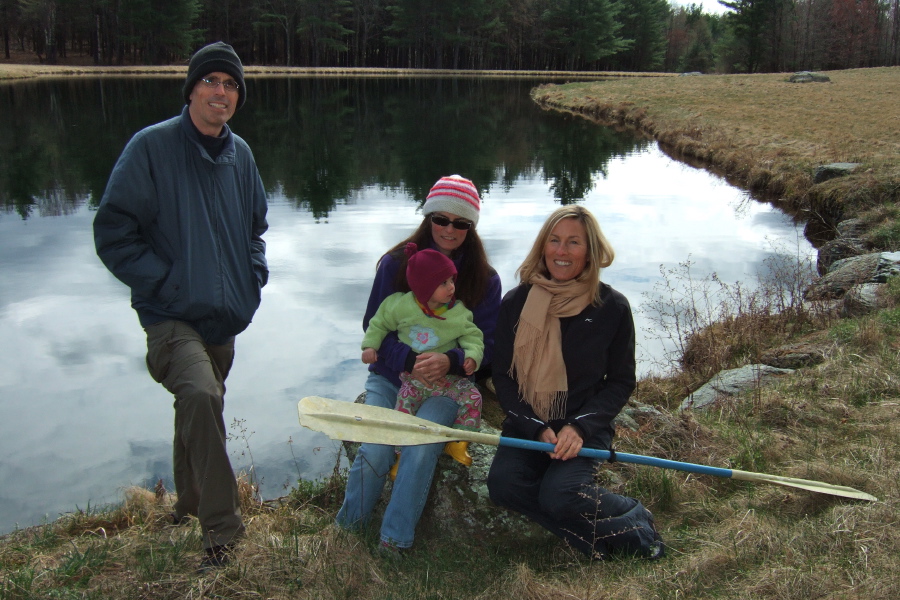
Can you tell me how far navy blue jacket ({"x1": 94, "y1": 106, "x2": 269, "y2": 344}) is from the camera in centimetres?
306

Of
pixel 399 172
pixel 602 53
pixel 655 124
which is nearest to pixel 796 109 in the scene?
pixel 655 124

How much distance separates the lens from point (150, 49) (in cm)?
5912

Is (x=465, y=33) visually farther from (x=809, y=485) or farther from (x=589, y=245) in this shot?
(x=809, y=485)

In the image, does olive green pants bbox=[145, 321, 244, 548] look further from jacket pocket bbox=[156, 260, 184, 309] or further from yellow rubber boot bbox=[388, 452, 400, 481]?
yellow rubber boot bbox=[388, 452, 400, 481]

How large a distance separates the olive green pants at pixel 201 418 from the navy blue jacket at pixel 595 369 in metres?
1.27

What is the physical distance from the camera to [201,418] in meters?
2.91

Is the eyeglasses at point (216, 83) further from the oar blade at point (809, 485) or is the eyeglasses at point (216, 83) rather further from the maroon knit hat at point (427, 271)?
the oar blade at point (809, 485)

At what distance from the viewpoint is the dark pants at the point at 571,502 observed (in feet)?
9.73

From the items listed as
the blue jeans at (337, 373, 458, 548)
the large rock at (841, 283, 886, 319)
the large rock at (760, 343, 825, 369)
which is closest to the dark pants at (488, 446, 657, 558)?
the blue jeans at (337, 373, 458, 548)

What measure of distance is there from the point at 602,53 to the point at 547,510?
74897 mm

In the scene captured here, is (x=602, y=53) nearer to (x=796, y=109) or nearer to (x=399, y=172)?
(x=796, y=109)

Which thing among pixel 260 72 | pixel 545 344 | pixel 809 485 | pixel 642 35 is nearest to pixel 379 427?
pixel 545 344

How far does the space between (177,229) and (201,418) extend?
866mm

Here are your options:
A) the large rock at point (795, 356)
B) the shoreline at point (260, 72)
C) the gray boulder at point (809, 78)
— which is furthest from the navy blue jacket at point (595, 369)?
the shoreline at point (260, 72)
